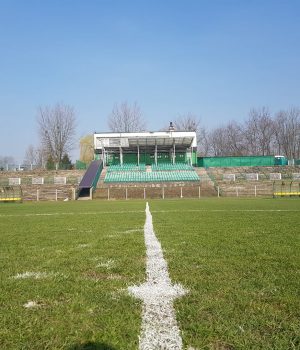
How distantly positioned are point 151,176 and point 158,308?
4426 cm

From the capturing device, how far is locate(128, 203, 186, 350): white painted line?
240 cm

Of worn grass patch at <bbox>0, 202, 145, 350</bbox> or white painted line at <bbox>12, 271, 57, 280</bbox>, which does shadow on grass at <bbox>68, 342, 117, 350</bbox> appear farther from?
white painted line at <bbox>12, 271, 57, 280</bbox>

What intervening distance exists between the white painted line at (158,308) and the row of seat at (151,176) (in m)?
40.9

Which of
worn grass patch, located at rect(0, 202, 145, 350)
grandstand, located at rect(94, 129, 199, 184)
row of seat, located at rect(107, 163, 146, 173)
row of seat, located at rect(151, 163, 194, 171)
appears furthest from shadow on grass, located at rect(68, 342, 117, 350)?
row of seat, located at rect(151, 163, 194, 171)

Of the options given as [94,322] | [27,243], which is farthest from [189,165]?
[94,322]

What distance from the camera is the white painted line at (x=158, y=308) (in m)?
2.40

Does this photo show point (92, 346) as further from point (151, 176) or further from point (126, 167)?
point (126, 167)

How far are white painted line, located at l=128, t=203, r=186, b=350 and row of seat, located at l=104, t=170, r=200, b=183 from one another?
40863 millimetres

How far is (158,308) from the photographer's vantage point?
306 centimetres

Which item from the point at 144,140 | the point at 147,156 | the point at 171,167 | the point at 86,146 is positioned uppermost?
the point at 86,146

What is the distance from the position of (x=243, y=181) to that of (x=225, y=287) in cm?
4087

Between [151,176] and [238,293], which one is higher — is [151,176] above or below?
above

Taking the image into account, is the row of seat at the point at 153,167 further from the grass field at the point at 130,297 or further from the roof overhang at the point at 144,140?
the grass field at the point at 130,297

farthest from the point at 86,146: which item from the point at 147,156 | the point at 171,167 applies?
the point at 171,167
